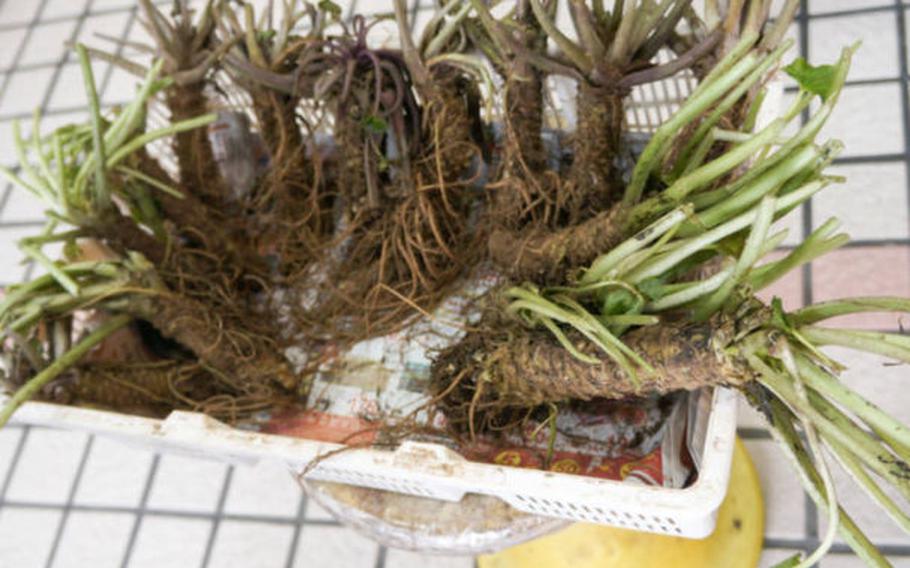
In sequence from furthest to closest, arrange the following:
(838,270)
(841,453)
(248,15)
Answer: (838,270), (248,15), (841,453)

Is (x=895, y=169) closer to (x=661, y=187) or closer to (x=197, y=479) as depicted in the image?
(x=661, y=187)

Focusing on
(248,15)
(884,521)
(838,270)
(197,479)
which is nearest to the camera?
(248,15)

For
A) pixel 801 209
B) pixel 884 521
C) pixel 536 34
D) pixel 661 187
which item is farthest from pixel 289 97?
pixel 884 521

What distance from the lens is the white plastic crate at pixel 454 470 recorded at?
2.09ft

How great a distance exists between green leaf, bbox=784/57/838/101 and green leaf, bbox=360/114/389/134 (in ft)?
1.30

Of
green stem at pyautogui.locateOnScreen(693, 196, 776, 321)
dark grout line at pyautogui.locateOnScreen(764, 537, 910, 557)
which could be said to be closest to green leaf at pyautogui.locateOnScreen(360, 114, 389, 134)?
green stem at pyautogui.locateOnScreen(693, 196, 776, 321)

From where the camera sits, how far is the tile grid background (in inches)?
44.4

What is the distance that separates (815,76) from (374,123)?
16.6 inches

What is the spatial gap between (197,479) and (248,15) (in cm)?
76

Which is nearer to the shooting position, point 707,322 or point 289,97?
point 707,322

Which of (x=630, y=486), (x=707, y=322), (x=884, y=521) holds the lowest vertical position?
(x=884, y=521)

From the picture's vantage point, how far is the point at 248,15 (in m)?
0.87

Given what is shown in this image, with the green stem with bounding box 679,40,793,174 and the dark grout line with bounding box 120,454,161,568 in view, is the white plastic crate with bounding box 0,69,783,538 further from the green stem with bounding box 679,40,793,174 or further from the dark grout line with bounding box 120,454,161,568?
the dark grout line with bounding box 120,454,161,568

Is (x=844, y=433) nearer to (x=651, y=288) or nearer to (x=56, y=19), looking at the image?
(x=651, y=288)
